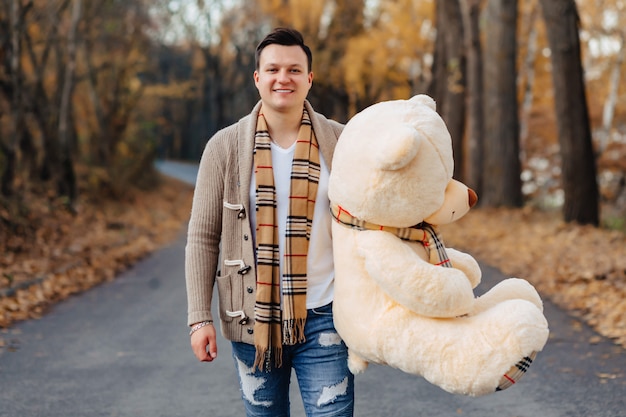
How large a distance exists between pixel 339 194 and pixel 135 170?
25.9 m

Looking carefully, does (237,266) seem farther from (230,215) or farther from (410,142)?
(410,142)

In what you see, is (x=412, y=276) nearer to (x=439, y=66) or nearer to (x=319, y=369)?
(x=319, y=369)

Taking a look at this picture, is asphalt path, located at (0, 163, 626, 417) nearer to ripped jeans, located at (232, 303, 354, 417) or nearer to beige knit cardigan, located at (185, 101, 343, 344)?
ripped jeans, located at (232, 303, 354, 417)

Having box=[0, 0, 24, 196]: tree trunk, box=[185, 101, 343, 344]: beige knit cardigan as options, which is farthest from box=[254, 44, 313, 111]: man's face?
box=[0, 0, 24, 196]: tree trunk

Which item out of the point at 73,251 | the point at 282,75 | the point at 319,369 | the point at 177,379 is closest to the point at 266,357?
the point at 319,369

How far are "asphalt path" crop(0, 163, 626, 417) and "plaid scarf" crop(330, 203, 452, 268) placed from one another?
2559mm

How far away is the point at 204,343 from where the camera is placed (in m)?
3.08

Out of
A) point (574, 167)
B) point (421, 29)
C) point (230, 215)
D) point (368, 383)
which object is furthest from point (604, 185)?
point (230, 215)

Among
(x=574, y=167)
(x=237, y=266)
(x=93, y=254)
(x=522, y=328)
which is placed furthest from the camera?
(x=574, y=167)

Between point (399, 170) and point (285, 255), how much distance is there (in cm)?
60

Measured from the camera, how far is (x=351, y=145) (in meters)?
2.73

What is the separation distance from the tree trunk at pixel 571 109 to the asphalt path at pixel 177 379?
247 inches

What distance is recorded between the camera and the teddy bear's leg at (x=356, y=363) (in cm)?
283

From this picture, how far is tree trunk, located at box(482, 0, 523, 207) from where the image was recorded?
61.9 feet
